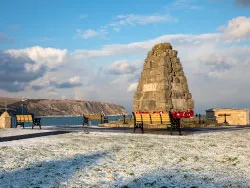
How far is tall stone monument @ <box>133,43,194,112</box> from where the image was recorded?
2316 cm

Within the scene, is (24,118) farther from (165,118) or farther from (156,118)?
(165,118)

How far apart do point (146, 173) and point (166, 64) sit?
671 inches

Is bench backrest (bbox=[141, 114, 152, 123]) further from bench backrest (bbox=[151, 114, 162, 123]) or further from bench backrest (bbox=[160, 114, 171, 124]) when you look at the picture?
bench backrest (bbox=[160, 114, 171, 124])

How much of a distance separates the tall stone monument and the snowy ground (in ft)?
39.9

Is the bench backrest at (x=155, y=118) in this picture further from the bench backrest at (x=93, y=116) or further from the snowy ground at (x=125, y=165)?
the bench backrest at (x=93, y=116)

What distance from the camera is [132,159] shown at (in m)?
8.66

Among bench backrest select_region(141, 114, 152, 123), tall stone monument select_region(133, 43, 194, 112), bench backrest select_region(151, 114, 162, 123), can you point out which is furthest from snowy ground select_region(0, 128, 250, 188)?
tall stone monument select_region(133, 43, 194, 112)

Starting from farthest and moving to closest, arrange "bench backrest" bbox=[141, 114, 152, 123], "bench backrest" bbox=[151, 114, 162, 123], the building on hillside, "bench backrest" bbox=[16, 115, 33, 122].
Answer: the building on hillside, "bench backrest" bbox=[16, 115, 33, 122], "bench backrest" bbox=[141, 114, 152, 123], "bench backrest" bbox=[151, 114, 162, 123]

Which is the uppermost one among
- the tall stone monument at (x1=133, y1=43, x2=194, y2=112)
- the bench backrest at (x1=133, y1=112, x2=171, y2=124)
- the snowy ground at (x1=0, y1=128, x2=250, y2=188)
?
the tall stone monument at (x1=133, y1=43, x2=194, y2=112)

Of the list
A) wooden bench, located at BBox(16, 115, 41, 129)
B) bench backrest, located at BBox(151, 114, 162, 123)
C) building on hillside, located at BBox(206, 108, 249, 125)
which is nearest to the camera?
bench backrest, located at BBox(151, 114, 162, 123)

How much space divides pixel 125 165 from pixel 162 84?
611 inches

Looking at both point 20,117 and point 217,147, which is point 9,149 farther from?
point 20,117

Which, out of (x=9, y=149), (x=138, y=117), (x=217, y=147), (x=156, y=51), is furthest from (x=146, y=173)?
(x=156, y=51)

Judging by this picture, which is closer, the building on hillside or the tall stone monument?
the tall stone monument
